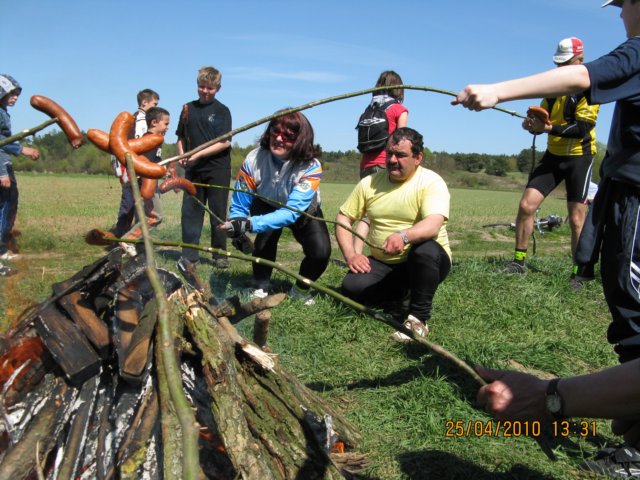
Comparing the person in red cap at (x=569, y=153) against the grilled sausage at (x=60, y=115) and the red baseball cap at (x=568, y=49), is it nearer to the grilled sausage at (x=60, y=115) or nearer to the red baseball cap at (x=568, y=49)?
the red baseball cap at (x=568, y=49)

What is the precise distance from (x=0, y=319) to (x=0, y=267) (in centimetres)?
149

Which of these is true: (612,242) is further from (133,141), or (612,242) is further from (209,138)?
(209,138)

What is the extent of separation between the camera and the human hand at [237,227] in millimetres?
4270

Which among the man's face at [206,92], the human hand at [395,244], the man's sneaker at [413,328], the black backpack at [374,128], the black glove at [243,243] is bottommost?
the man's sneaker at [413,328]

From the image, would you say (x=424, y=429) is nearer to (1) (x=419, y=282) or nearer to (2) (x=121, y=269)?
(1) (x=419, y=282)

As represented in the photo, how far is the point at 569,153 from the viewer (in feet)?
17.4

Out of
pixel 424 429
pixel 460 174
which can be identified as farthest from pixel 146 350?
pixel 460 174

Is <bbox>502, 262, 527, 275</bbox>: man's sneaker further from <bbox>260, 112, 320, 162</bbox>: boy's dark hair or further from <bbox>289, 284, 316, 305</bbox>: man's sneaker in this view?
<bbox>260, 112, 320, 162</bbox>: boy's dark hair

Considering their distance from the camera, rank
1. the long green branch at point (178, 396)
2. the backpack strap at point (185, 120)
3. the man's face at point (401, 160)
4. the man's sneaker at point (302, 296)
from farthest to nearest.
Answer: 1. the backpack strap at point (185, 120)
2. the man's sneaker at point (302, 296)
3. the man's face at point (401, 160)
4. the long green branch at point (178, 396)

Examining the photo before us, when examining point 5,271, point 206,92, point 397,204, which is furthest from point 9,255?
point 397,204

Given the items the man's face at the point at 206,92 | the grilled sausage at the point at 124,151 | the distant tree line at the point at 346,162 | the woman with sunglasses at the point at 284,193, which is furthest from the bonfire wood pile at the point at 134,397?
the distant tree line at the point at 346,162

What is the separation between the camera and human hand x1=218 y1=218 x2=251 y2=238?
4.27 meters

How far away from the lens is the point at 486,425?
2.78 metres
